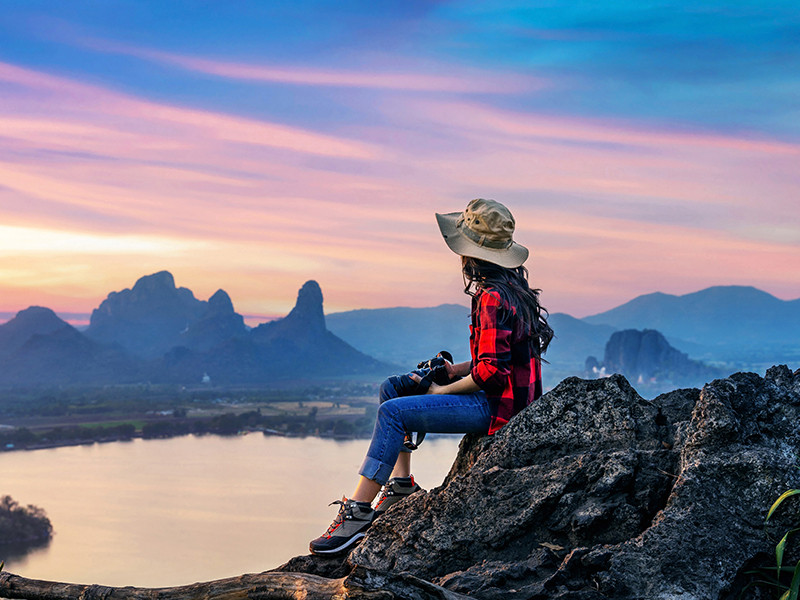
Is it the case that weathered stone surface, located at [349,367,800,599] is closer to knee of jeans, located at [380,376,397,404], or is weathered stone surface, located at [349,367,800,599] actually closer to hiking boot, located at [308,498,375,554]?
hiking boot, located at [308,498,375,554]

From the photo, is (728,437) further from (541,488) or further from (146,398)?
(146,398)

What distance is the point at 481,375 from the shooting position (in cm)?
437

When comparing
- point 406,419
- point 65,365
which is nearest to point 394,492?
point 406,419

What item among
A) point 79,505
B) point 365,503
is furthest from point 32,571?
point 365,503

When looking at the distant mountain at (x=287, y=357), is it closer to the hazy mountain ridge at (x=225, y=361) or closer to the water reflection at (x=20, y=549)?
the hazy mountain ridge at (x=225, y=361)

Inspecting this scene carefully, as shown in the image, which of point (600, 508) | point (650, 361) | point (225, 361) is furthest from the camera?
point (225, 361)

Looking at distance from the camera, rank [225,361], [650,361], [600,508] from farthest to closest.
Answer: [225,361]
[650,361]
[600,508]

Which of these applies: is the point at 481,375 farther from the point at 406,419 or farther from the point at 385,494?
the point at 385,494

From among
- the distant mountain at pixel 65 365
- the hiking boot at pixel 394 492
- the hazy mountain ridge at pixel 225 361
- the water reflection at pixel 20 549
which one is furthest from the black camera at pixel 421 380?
the distant mountain at pixel 65 365

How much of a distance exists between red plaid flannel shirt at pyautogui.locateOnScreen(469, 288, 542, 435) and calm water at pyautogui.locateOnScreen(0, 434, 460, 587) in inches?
2173

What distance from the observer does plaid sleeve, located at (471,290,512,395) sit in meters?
4.33

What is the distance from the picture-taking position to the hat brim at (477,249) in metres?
4.62

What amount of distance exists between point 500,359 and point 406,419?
26.5 inches

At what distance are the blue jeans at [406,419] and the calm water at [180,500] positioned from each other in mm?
55050
